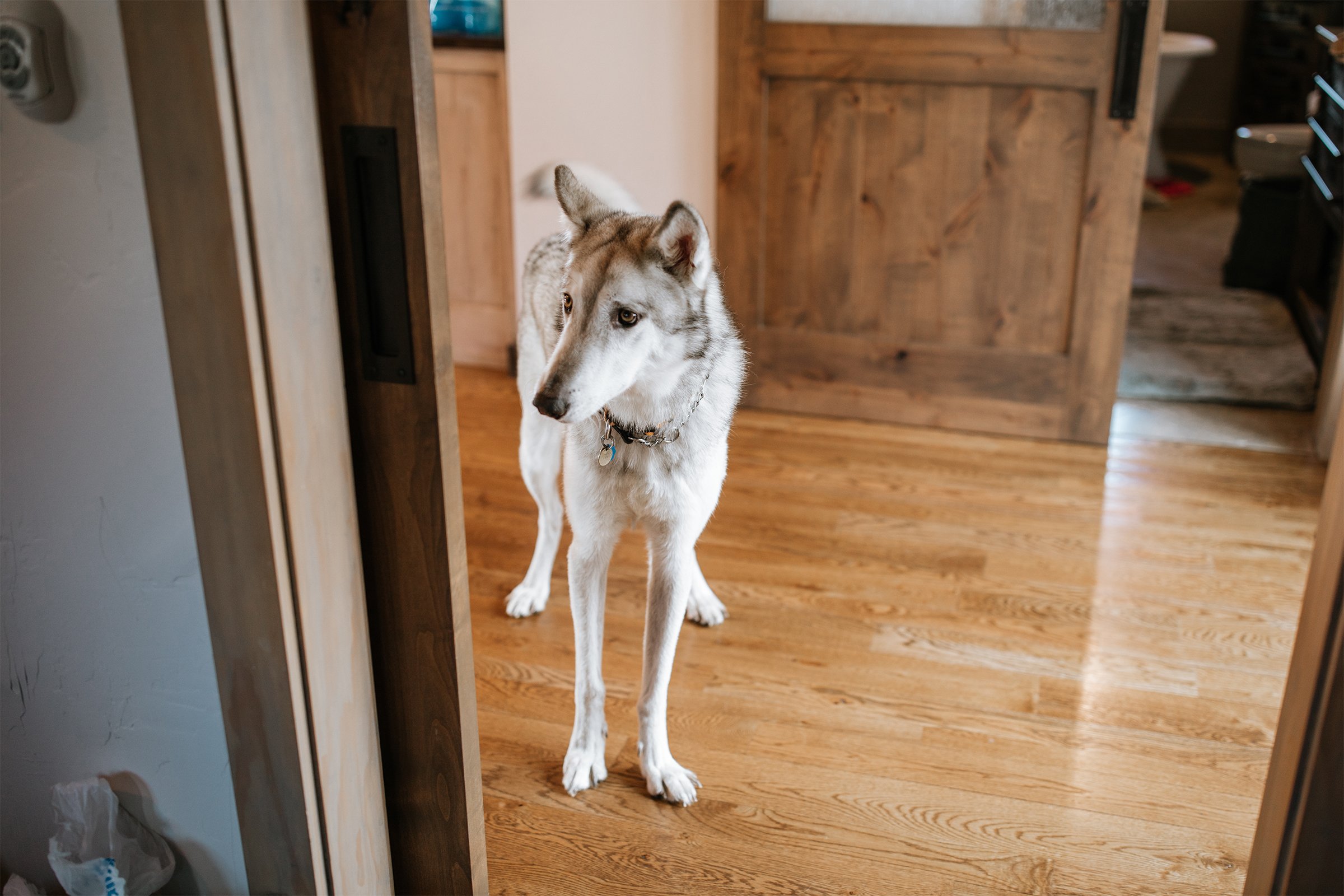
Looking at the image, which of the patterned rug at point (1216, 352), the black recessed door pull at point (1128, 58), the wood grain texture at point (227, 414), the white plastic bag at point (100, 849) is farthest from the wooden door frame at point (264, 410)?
the patterned rug at point (1216, 352)

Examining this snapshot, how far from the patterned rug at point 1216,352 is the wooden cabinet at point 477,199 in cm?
212

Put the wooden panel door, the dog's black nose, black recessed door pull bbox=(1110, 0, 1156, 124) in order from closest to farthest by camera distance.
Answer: the dog's black nose < black recessed door pull bbox=(1110, 0, 1156, 124) < the wooden panel door

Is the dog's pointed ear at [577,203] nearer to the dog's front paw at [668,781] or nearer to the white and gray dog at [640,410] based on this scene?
the white and gray dog at [640,410]

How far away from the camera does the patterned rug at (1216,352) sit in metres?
3.42

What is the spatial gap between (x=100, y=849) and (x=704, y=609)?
1.25m

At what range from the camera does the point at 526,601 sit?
230cm

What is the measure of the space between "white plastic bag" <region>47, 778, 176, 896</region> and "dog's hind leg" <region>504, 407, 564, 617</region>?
41.3 inches

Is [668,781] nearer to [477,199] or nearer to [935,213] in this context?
[935,213]

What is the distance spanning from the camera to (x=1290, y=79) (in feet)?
19.7

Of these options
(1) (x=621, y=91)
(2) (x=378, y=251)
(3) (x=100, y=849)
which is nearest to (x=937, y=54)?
(1) (x=621, y=91)

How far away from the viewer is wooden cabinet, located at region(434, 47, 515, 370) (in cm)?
340

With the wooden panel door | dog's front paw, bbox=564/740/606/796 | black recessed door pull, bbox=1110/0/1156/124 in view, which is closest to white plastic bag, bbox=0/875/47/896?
dog's front paw, bbox=564/740/606/796

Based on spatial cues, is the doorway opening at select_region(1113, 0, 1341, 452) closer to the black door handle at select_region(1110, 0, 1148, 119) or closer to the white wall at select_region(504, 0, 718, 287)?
the black door handle at select_region(1110, 0, 1148, 119)

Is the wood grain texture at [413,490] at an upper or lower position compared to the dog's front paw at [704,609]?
upper
